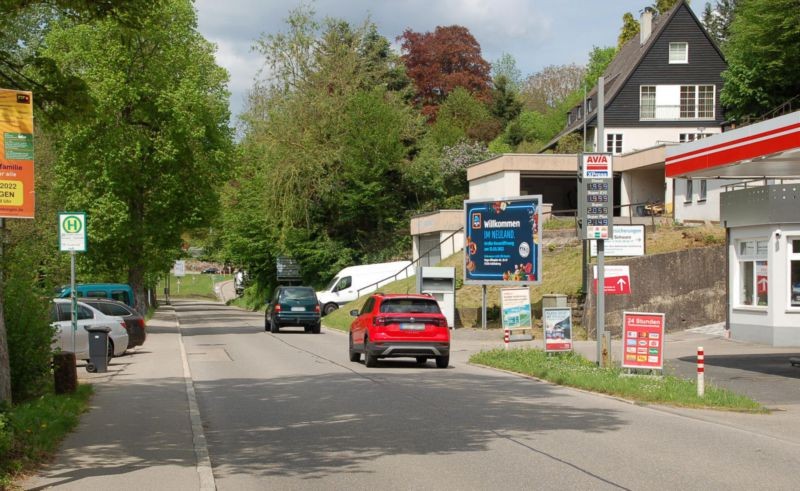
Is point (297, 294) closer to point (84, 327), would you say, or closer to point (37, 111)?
point (84, 327)

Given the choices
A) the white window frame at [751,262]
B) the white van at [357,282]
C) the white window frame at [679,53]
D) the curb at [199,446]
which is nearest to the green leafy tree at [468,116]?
the white window frame at [679,53]

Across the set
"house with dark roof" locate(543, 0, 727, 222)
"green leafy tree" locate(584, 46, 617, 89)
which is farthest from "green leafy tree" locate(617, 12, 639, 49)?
"house with dark roof" locate(543, 0, 727, 222)

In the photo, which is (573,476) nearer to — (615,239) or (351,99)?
(615,239)

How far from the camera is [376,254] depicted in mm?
61125

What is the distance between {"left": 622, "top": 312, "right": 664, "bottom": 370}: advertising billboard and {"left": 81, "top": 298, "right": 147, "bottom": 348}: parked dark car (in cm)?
1477

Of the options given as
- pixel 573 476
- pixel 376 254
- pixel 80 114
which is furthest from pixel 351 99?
pixel 573 476

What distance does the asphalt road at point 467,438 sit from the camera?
8.91 m

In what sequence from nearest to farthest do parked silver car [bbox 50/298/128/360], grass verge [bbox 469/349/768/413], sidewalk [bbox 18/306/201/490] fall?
sidewalk [bbox 18/306/201/490] < grass verge [bbox 469/349/768/413] < parked silver car [bbox 50/298/128/360]

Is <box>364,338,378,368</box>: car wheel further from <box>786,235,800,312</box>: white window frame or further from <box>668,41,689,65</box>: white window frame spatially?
<box>668,41,689,65</box>: white window frame

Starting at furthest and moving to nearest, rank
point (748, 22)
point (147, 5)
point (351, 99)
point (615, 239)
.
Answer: point (351, 99) → point (748, 22) → point (615, 239) → point (147, 5)

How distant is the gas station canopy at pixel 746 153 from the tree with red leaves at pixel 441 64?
188 feet

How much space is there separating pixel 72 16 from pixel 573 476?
8.64 meters

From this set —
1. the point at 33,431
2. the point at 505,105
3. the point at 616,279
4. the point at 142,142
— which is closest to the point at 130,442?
the point at 33,431

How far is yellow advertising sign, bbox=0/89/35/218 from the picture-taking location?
10.5 m
